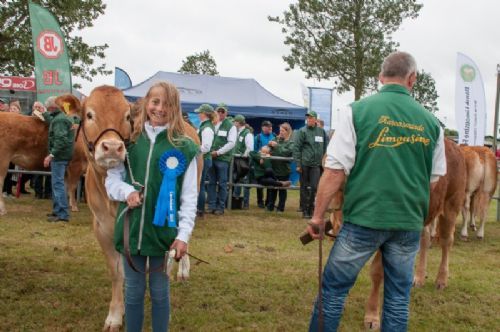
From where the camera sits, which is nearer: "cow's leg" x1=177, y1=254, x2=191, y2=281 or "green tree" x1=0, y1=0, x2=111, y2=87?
"cow's leg" x1=177, y1=254, x2=191, y2=281

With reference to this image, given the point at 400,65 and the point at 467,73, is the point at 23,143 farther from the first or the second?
the point at 467,73

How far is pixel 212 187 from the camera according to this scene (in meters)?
10.9

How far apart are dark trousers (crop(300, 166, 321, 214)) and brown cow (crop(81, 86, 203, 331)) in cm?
684

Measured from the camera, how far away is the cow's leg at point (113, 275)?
411 cm

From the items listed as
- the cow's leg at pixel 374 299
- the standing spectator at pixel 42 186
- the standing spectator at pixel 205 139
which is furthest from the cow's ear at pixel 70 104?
the standing spectator at pixel 42 186

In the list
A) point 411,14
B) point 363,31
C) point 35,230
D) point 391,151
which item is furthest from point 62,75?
point 411,14

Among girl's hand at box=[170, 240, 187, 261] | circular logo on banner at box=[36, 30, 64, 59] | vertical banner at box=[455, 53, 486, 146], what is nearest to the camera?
girl's hand at box=[170, 240, 187, 261]

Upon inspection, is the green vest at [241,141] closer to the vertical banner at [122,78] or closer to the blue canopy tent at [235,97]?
the blue canopy tent at [235,97]

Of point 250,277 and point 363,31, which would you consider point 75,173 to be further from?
point 363,31

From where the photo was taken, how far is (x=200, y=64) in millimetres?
52438

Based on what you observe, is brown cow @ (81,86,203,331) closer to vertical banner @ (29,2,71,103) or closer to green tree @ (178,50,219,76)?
vertical banner @ (29,2,71,103)

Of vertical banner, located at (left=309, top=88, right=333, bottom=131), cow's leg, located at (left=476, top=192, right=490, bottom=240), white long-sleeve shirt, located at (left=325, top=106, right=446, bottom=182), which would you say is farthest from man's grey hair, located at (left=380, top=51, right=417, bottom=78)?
vertical banner, located at (left=309, top=88, right=333, bottom=131)

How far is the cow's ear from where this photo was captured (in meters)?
3.89

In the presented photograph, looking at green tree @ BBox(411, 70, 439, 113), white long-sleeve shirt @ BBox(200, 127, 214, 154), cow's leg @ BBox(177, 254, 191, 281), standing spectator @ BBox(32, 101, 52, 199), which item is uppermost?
green tree @ BBox(411, 70, 439, 113)
